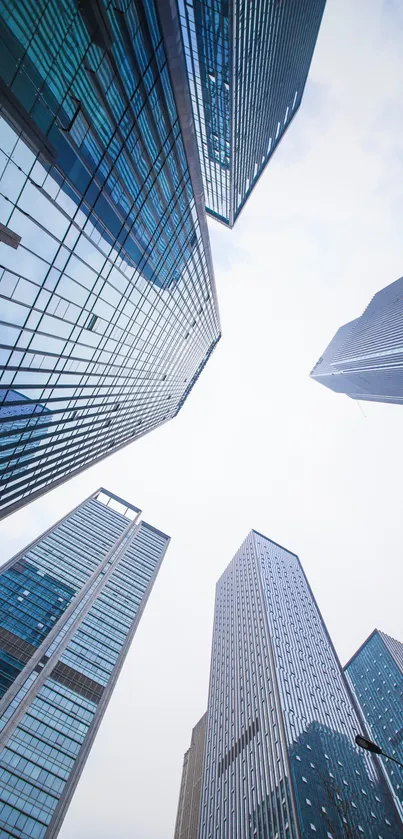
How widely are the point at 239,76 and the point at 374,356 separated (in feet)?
292

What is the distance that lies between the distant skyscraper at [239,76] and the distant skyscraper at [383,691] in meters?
149

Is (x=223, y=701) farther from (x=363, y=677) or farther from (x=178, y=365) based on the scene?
(x=178, y=365)

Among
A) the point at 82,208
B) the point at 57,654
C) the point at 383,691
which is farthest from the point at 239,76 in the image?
the point at 383,691

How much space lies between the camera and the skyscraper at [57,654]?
59.6 metres

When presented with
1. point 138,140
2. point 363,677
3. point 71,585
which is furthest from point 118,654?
point 363,677

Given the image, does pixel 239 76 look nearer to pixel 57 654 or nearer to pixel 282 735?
pixel 57 654

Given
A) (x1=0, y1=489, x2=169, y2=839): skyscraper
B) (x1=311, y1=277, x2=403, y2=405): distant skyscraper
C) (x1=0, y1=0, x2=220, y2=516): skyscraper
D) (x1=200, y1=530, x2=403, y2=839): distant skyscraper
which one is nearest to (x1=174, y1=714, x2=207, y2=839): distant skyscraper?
(x1=200, y1=530, x2=403, y2=839): distant skyscraper

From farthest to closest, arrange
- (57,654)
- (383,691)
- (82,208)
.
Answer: (383,691)
(57,654)
(82,208)

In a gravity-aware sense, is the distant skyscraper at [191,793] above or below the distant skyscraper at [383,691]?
below

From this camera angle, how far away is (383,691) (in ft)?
465

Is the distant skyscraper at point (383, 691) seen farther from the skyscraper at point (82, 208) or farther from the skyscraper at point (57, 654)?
the skyscraper at point (82, 208)

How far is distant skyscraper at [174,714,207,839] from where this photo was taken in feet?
337

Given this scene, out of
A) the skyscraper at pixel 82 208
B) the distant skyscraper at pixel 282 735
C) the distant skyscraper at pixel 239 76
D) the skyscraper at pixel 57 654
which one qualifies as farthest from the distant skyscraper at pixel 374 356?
the skyscraper at pixel 57 654

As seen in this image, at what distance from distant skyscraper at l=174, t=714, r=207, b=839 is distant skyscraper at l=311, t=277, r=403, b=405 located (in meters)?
125
